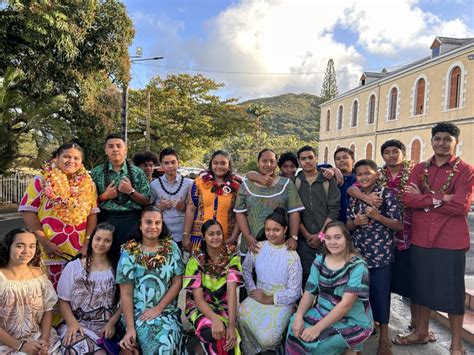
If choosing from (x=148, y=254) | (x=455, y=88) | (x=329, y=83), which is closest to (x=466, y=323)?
(x=148, y=254)

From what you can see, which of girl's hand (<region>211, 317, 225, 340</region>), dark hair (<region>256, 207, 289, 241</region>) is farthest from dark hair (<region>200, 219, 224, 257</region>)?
girl's hand (<region>211, 317, 225, 340</region>)

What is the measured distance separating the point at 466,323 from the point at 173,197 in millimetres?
3431

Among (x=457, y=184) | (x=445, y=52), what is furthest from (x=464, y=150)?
(x=457, y=184)

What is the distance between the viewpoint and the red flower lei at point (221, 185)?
13.0 feet

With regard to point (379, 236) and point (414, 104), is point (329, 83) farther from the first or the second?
point (379, 236)

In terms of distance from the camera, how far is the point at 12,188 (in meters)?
13.8

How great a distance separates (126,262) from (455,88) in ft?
79.2

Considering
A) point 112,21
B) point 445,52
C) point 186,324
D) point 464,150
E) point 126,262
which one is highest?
point 445,52

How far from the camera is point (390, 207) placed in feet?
11.4

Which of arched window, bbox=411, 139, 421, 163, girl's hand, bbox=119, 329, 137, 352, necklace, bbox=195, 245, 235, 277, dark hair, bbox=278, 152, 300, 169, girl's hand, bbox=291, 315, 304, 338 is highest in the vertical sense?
→ arched window, bbox=411, 139, 421, 163

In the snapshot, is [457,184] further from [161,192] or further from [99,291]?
[99,291]

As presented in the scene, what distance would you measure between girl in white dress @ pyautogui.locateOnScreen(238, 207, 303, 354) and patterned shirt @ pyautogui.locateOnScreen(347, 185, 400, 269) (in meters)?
0.68

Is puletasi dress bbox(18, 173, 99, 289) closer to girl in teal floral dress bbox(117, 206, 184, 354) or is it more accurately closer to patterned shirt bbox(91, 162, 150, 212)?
patterned shirt bbox(91, 162, 150, 212)

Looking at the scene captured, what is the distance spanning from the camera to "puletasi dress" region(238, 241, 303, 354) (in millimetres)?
3215
